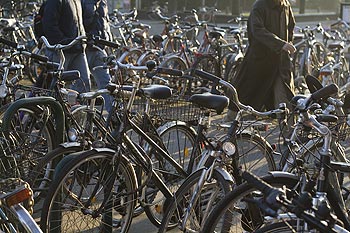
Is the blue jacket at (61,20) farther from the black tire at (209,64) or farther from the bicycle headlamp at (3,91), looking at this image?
the black tire at (209,64)

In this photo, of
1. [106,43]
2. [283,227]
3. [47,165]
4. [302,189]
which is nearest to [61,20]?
[106,43]

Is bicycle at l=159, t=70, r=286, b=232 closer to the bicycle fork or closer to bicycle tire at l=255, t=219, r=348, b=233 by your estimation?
the bicycle fork

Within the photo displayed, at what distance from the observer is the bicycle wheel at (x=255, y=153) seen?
4941 mm

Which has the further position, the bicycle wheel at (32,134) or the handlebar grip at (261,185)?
the bicycle wheel at (32,134)

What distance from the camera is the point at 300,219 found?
2.70m

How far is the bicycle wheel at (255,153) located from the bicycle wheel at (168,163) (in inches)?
13.5

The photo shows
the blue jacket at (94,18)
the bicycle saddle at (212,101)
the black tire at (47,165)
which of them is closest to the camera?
the bicycle saddle at (212,101)

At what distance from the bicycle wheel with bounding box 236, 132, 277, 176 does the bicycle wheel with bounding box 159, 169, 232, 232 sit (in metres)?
0.52

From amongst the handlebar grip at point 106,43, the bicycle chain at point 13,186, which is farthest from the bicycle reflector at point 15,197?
the handlebar grip at point 106,43

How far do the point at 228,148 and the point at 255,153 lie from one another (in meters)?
1.06

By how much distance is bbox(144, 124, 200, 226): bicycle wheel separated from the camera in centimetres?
491

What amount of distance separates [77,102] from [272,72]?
3.40m

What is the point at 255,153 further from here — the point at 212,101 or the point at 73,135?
the point at 73,135

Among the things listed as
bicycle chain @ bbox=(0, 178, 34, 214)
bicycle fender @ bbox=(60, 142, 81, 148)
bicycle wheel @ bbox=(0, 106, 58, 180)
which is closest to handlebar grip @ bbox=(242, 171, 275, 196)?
bicycle chain @ bbox=(0, 178, 34, 214)
